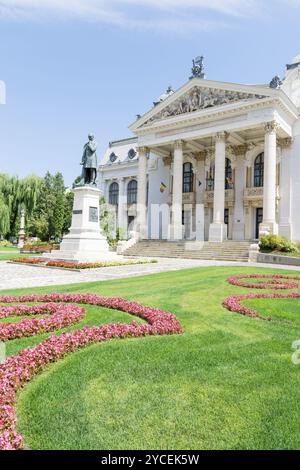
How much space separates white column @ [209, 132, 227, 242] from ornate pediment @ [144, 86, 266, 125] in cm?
363

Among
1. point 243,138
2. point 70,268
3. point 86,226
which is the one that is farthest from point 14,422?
point 243,138

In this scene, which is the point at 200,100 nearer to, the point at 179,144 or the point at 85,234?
the point at 179,144

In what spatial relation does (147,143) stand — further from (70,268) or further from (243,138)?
(70,268)

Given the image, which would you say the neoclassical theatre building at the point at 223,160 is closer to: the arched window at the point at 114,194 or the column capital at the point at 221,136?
the column capital at the point at 221,136

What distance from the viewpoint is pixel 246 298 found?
9.84 meters

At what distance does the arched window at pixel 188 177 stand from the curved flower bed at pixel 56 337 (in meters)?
36.1

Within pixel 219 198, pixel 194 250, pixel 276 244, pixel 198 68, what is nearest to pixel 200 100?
pixel 198 68

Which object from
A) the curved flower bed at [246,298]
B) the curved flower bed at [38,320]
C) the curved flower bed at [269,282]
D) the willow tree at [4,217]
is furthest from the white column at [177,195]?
the curved flower bed at [38,320]

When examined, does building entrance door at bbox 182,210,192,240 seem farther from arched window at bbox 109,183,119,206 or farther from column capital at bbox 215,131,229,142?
arched window at bbox 109,183,119,206

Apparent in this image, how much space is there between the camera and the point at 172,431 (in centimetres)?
332

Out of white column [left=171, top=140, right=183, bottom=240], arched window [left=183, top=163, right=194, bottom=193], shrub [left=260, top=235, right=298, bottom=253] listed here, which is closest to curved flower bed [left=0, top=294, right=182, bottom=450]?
shrub [left=260, top=235, right=298, bottom=253]

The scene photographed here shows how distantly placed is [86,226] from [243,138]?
75.1 feet

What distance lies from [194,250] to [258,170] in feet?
44.3

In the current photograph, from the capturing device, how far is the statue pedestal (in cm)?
2339
